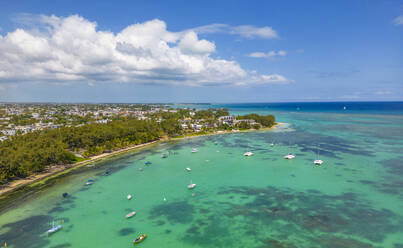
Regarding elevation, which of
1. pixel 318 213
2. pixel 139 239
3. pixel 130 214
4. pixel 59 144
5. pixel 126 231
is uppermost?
pixel 59 144

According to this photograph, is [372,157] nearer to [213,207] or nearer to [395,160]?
[395,160]

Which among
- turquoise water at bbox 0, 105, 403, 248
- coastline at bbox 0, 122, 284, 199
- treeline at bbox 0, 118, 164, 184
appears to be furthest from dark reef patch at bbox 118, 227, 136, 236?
treeline at bbox 0, 118, 164, 184

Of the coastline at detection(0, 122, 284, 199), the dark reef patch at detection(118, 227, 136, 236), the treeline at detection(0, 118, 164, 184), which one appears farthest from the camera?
the treeline at detection(0, 118, 164, 184)

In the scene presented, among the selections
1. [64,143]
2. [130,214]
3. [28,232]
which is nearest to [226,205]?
[130,214]

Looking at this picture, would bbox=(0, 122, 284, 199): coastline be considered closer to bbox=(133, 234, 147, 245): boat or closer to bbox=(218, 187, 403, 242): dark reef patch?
bbox=(133, 234, 147, 245): boat

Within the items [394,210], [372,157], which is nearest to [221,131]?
[372,157]

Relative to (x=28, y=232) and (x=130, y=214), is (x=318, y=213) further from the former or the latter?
(x=28, y=232)

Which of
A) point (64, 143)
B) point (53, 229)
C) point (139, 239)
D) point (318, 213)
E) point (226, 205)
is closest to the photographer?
point (139, 239)
